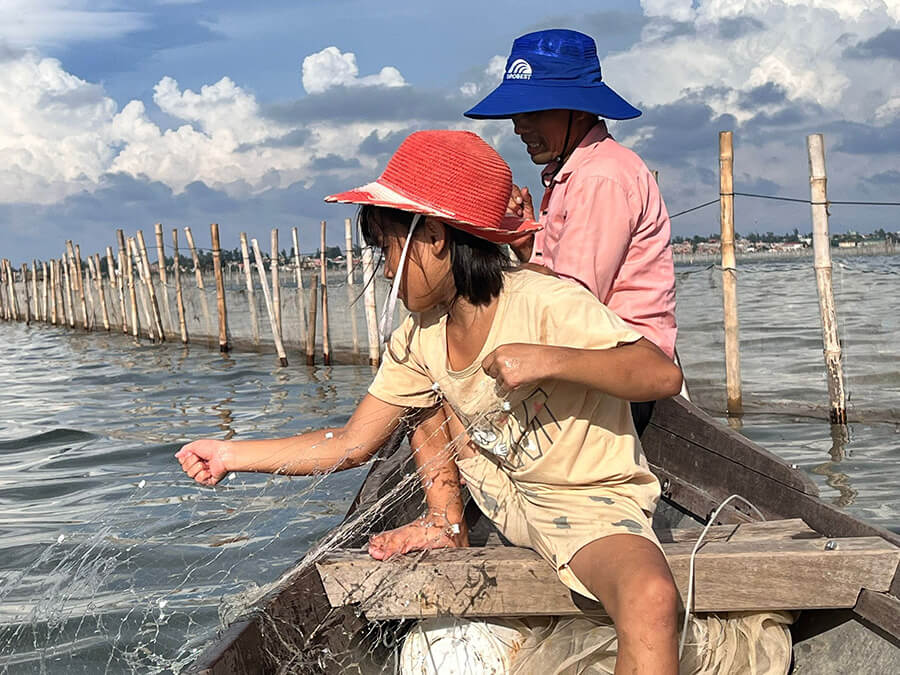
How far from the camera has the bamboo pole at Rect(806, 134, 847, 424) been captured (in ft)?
26.7

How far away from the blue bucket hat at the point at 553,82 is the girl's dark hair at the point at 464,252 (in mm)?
831

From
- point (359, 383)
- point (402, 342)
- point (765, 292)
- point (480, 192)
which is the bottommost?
point (359, 383)

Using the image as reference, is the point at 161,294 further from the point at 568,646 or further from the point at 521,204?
the point at 568,646

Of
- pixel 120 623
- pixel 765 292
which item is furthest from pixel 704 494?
pixel 765 292

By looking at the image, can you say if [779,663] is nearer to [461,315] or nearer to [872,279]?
[461,315]

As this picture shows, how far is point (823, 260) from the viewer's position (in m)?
8.22

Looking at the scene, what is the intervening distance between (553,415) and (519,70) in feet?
4.39

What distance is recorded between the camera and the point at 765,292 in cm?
1112

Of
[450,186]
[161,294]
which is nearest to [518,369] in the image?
[450,186]

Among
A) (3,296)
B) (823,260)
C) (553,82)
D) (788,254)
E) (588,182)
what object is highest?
(553,82)

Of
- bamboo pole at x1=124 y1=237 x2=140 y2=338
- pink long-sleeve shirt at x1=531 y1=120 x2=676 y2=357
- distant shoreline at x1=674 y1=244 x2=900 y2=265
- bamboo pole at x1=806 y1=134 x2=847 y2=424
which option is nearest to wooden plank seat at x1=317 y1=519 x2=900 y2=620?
pink long-sleeve shirt at x1=531 y1=120 x2=676 y2=357

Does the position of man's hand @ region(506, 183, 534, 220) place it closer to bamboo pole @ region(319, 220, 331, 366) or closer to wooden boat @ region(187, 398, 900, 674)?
wooden boat @ region(187, 398, 900, 674)

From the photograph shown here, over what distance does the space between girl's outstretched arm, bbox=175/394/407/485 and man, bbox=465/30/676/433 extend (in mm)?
746

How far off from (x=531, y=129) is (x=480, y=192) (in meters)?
1.03
